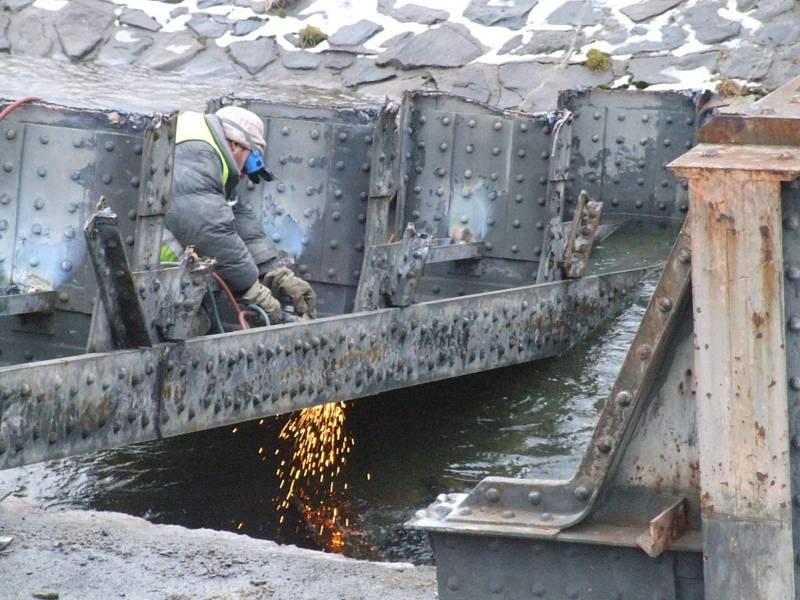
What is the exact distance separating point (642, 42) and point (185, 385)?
8882 millimetres

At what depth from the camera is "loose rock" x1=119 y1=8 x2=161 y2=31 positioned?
50.4ft

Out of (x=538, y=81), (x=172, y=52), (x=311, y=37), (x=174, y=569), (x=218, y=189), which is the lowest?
(x=174, y=569)

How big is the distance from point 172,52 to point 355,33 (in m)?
1.98

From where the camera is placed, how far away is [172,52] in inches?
587

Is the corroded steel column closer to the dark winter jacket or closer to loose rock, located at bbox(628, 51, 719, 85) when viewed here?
the dark winter jacket

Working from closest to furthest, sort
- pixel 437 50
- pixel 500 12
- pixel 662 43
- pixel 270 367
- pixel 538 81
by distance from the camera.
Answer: pixel 270 367
pixel 538 81
pixel 662 43
pixel 437 50
pixel 500 12

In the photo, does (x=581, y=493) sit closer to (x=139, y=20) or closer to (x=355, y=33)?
(x=355, y=33)

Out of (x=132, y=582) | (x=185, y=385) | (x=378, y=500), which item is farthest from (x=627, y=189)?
(x=132, y=582)

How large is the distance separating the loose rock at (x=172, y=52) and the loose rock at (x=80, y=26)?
71 centimetres

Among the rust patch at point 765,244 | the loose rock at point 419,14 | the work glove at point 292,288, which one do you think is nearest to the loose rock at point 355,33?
the loose rock at point 419,14

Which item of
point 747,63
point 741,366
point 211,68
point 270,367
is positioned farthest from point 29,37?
point 741,366

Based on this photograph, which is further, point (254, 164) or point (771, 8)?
point (771, 8)

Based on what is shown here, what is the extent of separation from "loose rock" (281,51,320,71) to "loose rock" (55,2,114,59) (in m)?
2.24

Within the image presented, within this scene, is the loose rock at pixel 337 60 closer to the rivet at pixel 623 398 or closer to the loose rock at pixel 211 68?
the loose rock at pixel 211 68
